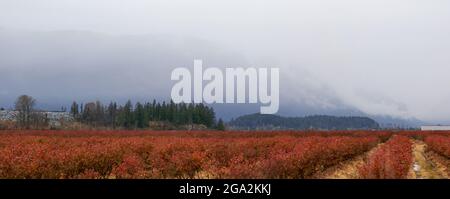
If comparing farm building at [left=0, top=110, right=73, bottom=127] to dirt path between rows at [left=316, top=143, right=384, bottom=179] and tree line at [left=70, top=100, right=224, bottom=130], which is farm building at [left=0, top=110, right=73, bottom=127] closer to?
tree line at [left=70, top=100, right=224, bottom=130]

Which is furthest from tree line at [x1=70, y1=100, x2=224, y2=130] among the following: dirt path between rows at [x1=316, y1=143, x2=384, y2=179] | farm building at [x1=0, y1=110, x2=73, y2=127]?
dirt path between rows at [x1=316, y1=143, x2=384, y2=179]

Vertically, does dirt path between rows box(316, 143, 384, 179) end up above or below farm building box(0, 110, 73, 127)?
below

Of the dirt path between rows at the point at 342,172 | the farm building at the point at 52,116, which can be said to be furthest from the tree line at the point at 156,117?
the dirt path between rows at the point at 342,172

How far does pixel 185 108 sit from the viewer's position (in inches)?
4355

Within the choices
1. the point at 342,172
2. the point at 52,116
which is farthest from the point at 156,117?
the point at 342,172

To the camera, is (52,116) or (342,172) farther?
(52,116)

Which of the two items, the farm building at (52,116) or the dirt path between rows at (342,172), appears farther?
the farm building at (52,116)

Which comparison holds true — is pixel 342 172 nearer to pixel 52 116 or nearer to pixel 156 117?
pixel 156 117

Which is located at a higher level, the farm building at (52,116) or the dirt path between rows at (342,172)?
the farm building at (52,116)

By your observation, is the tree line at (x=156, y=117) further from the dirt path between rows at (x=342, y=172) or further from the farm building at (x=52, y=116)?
the dirt path between rows at (x=342, y=172)

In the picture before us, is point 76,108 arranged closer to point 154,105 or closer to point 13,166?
point 154,105
